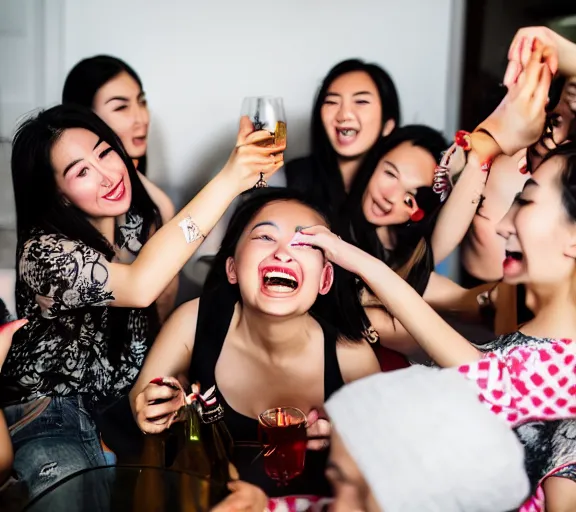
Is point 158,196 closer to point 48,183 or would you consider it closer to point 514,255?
point 48,183

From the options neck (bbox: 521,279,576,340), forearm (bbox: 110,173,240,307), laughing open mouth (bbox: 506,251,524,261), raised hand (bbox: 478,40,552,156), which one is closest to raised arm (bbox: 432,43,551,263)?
raised hand (bbox: 478,40,552,156)

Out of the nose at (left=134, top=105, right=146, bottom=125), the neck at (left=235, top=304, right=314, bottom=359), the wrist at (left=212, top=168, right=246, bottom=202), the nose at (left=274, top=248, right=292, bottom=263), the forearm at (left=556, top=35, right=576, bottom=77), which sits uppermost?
the forearm at (left=556, top=35, right=576, bottom=77)

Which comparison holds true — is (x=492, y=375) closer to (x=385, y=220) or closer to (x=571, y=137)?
(x=385, y=220)

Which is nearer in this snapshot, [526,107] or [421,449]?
[421,449]

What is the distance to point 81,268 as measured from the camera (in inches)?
48.0

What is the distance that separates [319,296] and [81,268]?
474mm

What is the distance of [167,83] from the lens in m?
1.29

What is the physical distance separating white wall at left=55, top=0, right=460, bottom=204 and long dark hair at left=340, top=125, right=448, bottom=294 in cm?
6

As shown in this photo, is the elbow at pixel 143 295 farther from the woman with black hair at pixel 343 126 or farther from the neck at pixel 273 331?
the woman with black hair at pixel 343 126

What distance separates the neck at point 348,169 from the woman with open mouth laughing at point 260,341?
0.10 m

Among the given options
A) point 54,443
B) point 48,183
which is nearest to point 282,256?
point 48,183

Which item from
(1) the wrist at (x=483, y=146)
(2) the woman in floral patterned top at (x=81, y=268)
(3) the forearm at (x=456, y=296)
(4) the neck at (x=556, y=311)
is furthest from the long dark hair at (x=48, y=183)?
(4) the neck at (x=556, y=311)

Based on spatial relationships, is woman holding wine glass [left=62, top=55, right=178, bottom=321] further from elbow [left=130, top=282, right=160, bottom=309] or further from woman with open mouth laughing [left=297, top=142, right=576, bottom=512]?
woman with open mouth laughing [left=297, top=142, right=576, bottom=512]

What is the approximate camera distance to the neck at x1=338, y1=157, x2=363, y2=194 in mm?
1318
